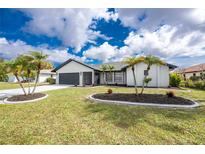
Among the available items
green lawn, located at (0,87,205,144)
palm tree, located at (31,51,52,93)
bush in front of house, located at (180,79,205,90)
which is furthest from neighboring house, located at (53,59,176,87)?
green lawn, located at (0,87,205,144)

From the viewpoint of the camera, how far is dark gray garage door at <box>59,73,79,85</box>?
23984mm

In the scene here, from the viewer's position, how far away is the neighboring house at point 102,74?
62.1ft

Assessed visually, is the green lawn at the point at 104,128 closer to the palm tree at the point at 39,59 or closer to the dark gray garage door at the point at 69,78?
the palm tree at the point at 39,59

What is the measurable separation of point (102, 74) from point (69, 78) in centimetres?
660

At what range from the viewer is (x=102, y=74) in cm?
2458

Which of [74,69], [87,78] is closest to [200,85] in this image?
[87,78]

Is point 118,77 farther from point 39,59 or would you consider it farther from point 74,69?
point 39,59

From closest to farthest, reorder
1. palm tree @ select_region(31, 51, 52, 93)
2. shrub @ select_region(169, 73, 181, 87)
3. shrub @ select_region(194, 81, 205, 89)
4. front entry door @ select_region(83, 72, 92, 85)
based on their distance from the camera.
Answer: palm tree @ select_region(31, 51, 52, 93)
shrub @ select_region(194, 81, 205, 89)
shrub @ select_region(169, 73, 181, 87)
front entry door @ select_region(83, 72, 92, 85)

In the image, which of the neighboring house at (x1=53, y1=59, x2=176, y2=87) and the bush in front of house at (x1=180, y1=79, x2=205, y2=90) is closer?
the bush in front of house at (x1=180, y1=79, x2=205, y2=90)

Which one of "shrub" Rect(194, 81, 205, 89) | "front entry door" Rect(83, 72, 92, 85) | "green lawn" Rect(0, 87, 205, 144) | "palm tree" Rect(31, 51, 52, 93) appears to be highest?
"palm tree" Rect(31, 51, 52, 93)

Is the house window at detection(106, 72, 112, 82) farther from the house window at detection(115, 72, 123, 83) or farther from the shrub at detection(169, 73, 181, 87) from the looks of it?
the shrub at detection(169, 73, 181, 87)
